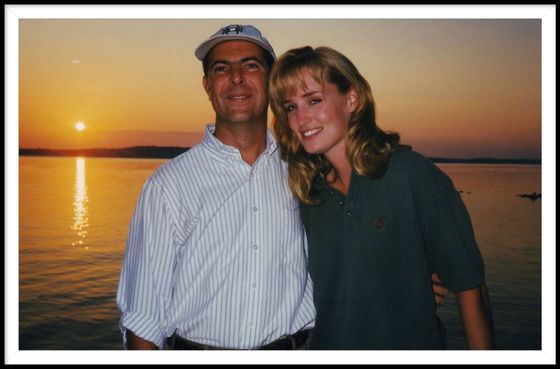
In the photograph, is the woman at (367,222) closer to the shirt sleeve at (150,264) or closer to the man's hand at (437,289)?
the man's hand at (437,289)

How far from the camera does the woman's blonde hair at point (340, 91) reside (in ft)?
7.90

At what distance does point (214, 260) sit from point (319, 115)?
3.18ft

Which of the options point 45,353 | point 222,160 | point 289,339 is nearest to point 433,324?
point 289,339

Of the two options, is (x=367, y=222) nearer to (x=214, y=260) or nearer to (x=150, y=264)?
(x=214, y=260)

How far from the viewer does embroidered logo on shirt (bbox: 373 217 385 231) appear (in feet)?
7.68

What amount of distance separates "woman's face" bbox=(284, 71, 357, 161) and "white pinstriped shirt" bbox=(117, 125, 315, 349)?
35 centimetres

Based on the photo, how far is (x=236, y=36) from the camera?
264cm

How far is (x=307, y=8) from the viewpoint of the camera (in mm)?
3012


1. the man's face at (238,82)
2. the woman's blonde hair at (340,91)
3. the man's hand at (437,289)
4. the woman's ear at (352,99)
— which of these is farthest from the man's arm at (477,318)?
the man's face at (238,82)

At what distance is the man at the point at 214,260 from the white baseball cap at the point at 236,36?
1.50ft

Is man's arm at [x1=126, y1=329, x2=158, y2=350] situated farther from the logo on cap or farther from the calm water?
the calm water

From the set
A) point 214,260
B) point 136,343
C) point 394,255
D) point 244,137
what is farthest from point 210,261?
point 394,255

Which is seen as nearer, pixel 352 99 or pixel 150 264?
pixel 150 264

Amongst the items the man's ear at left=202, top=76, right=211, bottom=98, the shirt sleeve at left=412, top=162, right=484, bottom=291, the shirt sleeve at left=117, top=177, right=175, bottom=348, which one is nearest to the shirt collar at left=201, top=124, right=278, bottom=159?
the man's ear at left=202, top=76, right=211, bottom=98
